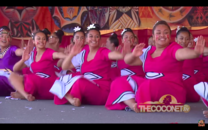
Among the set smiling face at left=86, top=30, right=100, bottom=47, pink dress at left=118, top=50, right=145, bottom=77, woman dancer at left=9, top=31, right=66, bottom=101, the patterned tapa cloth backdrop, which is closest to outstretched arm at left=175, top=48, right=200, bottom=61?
pink dress at left=118, top=50, right=145, bottom=77

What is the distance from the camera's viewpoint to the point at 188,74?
3012mm

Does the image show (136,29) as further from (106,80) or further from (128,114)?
(128,114)

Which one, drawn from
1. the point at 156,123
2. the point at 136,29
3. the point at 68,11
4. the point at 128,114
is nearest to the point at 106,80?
the point at 128,114

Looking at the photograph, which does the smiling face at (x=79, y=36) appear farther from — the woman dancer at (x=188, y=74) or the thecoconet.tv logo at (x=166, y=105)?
the thecoconet.tv logo at (x=166, y=105)

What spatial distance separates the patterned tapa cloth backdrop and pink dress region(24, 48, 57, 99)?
2.15 metres

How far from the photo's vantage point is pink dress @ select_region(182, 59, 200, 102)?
2.92 m

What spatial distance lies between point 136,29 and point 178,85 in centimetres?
289

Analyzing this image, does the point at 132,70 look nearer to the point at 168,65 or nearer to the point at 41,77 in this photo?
the point at 168,65

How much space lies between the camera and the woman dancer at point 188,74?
9.58ft

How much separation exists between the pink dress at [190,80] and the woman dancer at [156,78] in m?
0.59

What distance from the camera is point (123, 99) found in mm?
2385

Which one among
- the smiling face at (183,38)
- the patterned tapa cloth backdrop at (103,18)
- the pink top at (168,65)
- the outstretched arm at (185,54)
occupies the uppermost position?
the patterned tapa cloth backdrop at (103,18)

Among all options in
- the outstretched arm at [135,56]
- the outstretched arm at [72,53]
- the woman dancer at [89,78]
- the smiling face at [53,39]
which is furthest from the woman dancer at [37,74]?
the outstretched arm at [135,56]

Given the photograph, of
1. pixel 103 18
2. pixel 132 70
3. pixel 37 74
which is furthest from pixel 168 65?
pixel 103 18
